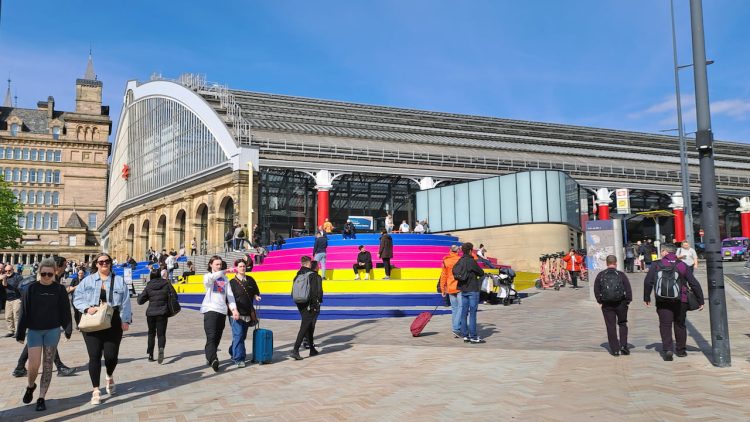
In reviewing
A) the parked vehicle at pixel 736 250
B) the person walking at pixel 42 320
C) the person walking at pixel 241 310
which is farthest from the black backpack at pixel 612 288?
the parked vehicle at pixel 736 250

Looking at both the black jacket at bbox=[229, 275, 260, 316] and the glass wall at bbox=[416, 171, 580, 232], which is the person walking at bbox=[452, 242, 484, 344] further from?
the glass wall at bbox=[416, 171, 580, 232]

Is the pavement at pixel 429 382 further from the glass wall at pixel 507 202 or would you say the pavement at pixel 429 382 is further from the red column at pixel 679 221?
the red column at pixel 679 221

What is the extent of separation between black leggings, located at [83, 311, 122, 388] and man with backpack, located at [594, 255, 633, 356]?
23.5ft

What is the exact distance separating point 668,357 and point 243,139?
37.1 metres

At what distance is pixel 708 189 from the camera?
8.84m

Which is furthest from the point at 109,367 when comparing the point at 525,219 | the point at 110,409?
the point at 525,219

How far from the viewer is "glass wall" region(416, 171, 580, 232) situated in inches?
1228

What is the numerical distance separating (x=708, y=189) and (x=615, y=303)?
2.24 m

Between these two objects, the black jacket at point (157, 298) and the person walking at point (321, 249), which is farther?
the person walking at point (321, 249)

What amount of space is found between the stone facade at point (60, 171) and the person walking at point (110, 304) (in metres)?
81.7

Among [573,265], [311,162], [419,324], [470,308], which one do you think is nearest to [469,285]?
[470,308]

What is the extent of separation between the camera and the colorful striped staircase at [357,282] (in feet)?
55.8

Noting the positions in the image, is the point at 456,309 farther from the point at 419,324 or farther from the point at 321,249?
the point at 321,249

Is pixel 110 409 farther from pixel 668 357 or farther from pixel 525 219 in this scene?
pixel 525 219
